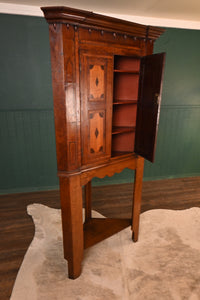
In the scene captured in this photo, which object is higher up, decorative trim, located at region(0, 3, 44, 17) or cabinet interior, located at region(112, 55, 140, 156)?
decorative trim, located at region(0, 3, 44, 17)

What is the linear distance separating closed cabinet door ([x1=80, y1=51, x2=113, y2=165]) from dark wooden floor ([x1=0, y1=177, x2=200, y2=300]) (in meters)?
1.37

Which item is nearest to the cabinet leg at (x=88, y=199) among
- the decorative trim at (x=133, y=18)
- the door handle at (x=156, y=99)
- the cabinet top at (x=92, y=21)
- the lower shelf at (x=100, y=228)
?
the lower shelf at (x=100, y=228)

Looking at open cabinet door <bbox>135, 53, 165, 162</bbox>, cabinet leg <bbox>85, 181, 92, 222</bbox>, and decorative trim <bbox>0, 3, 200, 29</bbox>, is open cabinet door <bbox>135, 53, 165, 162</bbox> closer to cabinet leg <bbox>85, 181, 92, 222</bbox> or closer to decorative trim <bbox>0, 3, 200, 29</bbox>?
cabinet leg <bbox>85, 181, 92, 222</bbox>

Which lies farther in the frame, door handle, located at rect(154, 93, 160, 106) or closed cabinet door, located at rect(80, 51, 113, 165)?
door handle, located at rect(154, 93, 160, 106)

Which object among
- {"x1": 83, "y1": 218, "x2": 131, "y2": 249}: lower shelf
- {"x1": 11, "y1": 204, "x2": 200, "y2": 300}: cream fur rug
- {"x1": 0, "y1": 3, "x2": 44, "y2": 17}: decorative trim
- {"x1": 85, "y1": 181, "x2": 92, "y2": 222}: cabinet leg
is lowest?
{"x1": 11, "y1": 204, "x2": 200, "y2": 300}: cream fur rug

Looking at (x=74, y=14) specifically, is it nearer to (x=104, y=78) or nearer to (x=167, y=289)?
(x=104, y=78)

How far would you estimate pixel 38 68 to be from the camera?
3123 millimetres

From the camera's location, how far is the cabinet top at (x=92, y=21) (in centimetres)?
135

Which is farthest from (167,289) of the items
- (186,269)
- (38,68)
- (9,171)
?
(38,68)

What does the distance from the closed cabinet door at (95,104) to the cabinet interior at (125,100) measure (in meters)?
0.30

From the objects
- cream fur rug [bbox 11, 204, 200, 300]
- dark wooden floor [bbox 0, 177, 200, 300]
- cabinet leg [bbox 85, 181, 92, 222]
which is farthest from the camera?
cabinet leg [bbox 85, 181, 92, 222]

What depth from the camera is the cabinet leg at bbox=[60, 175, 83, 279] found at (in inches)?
68.7

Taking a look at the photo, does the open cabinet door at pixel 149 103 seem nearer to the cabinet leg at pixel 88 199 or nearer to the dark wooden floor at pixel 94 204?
the cabinet leg at pixel 88 199

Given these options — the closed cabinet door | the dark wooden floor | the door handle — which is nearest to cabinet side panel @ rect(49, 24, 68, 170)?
A: the closed cabinet door
